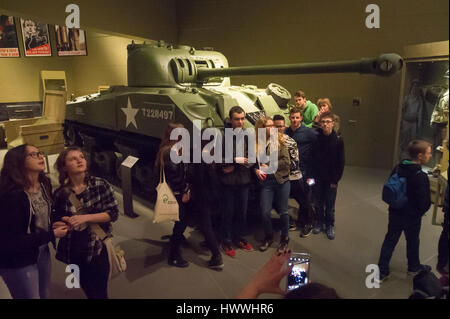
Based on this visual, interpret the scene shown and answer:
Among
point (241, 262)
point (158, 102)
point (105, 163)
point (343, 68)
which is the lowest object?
point (241, 262)

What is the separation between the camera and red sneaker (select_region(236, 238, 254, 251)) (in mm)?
4355

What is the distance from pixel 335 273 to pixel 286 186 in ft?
3.49

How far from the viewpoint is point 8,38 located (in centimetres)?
963

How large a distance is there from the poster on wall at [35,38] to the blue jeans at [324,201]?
30.1 ft

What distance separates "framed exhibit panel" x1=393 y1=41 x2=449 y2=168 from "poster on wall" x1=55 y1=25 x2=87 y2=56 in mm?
8997

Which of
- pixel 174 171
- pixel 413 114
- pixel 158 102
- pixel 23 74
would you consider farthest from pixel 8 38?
pixel 413 114

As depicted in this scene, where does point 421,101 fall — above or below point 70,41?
below

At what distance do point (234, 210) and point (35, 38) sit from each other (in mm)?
8929

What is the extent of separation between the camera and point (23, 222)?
91.5 inches

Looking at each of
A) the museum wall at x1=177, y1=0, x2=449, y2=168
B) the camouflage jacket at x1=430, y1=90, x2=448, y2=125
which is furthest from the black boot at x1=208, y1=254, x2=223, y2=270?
the museum wall at x1=177, y1=0, x2=449, y2=168

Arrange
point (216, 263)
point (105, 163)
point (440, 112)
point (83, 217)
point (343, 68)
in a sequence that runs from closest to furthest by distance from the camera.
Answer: point (83, 217) → point (343, 68) → point (216, 263) → point (440, 112) → point (105, 163)

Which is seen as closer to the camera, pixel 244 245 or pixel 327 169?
pixel 244 245

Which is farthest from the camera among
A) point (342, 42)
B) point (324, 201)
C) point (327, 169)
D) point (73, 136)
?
point (73, 136)

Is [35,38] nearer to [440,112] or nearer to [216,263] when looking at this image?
[216,263]
